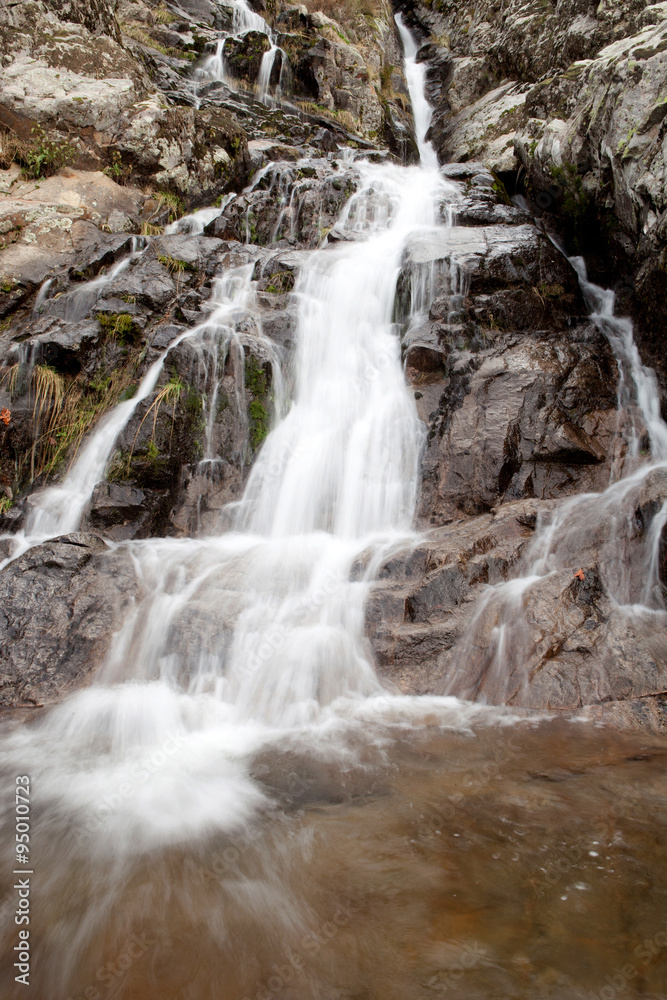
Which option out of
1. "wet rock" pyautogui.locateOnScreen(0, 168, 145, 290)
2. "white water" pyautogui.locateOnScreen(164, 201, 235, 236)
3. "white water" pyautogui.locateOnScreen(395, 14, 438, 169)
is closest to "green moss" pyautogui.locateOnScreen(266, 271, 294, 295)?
"wet rock" pyautogui.locateOnScreen(0, 168, 145, 290)

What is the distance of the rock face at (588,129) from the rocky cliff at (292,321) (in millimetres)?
49

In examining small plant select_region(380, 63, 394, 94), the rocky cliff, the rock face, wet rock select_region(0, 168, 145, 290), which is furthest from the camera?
small plant select_region(380, 63, 394, 94)

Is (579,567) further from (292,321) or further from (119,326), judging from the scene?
(119,326)

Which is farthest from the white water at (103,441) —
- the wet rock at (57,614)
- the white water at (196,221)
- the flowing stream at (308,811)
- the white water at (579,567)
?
the white water at (579,567)

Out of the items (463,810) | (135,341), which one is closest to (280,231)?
(135,341)

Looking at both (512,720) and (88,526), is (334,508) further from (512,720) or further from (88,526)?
(512,720)

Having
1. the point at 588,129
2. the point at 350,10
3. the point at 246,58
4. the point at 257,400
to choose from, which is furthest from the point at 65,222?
the point at 350,10

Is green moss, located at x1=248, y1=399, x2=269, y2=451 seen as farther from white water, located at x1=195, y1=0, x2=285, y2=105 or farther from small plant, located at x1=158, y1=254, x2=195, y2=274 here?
white water, located at x1=195, y1=0, x2=285, y2=105

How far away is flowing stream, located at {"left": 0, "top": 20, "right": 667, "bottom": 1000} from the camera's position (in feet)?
6.16

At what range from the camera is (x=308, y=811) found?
284 cm

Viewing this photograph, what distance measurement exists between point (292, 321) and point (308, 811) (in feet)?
23.2

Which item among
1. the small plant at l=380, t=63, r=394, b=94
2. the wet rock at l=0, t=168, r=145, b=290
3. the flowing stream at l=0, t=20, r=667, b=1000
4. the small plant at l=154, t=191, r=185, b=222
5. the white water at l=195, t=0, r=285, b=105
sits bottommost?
the flowing stream at l=0, t=20, r=667, b=1000

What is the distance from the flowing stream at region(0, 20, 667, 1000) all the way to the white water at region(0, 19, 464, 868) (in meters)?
0.03

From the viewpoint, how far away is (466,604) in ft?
15.3
